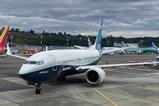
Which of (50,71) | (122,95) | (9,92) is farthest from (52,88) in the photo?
(122,95)

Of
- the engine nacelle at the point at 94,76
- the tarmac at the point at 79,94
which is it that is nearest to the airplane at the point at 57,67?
the engine nacelle at the point at 94,76

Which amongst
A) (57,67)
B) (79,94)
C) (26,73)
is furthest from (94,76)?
(26,73)

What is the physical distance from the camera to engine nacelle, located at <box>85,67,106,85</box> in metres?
28.9

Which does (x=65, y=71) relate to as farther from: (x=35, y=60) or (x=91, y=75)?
(x=35, y=60)

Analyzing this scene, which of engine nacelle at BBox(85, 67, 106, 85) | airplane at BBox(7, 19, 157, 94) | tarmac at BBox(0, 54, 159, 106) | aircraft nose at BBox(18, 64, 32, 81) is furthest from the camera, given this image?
engine nacelle at BBox(85, 67, 106, 85)

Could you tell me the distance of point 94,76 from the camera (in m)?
29.4

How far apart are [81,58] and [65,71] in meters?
4.27

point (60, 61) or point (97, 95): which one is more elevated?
point (60, 61)

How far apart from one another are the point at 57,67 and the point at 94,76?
13.2 feet

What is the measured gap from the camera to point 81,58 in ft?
109

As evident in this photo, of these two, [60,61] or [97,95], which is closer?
[97,95]

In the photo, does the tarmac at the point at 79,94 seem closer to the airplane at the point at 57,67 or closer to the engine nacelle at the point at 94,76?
the engine nacelle at the point at 94,76

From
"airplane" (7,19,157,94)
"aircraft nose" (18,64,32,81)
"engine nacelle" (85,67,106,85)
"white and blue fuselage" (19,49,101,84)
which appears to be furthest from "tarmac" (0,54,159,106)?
"aircraft nose" (18,64,32,81)

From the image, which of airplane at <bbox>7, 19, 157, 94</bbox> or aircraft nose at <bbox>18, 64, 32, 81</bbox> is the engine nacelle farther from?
aircraft nose at <bbox>18, 64, 32, 81</bbox>
